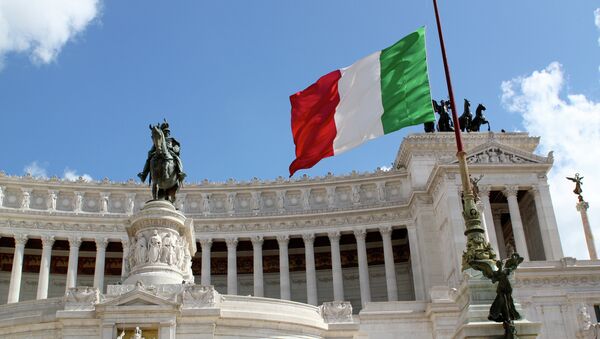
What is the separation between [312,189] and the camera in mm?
67750

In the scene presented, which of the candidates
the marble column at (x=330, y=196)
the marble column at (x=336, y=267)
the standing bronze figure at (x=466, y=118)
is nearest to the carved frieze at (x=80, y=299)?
the marble column at (x=336, y=267)

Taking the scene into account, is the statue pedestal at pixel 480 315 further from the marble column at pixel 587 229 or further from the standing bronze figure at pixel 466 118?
the standing bronze figure at pixel 466 118

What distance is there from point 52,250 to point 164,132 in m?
34.5

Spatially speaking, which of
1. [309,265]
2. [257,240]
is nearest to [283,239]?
[257,240]

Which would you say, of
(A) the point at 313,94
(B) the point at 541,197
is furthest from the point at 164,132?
(B) the point at 541,197

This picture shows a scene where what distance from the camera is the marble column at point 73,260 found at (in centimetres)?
5996

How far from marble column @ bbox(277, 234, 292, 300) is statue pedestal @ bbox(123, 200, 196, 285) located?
91.5ft

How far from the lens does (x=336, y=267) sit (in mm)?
63000

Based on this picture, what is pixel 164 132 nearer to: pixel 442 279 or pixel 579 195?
pixel 442 279

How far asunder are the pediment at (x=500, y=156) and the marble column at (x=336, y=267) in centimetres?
1439

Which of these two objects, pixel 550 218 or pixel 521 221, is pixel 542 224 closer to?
pixel 550 218

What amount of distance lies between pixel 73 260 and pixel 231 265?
1388 centimetres

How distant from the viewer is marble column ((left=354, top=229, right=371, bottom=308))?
60.8 m

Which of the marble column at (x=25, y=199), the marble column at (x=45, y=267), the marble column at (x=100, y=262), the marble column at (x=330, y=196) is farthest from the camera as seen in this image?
the marble column at (x=330, y=196)
